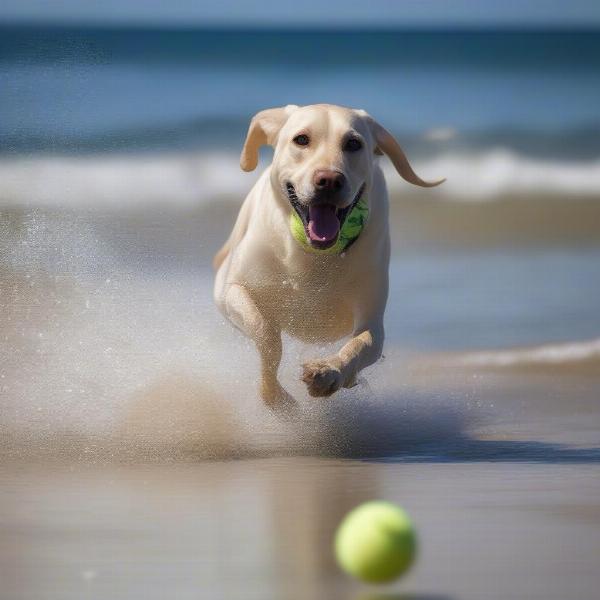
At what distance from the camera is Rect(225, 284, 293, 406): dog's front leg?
14.1 ft

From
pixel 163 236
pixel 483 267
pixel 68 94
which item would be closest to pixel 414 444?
pixel 163 236

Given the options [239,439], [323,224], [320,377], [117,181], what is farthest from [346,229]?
[117,181]

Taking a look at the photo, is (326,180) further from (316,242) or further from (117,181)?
(117,181)

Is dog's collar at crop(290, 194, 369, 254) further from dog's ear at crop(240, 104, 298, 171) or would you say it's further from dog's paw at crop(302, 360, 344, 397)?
dog's paw at crop(302, 360, 344, 397)

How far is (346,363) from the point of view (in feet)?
13.0

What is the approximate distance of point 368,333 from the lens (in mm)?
4195

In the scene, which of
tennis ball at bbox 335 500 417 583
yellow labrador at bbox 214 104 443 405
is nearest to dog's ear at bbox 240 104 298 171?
yellow labrador at bbox 214 104 443 405

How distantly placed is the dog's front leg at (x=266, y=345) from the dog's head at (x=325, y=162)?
1.14 ft

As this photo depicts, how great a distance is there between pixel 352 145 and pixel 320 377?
0.76 metres

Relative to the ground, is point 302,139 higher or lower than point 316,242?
higher

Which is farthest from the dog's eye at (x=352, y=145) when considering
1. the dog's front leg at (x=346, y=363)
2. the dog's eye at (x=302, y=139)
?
the dog's front leg at (x=346, y=363)

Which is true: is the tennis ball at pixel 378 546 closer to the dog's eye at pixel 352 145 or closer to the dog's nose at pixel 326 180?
the dog's nose at pixel 326 180

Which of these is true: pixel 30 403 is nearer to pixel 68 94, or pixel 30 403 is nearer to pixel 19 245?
pixel 19 245

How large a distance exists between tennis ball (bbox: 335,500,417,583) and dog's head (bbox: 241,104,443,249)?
65.3 inches
